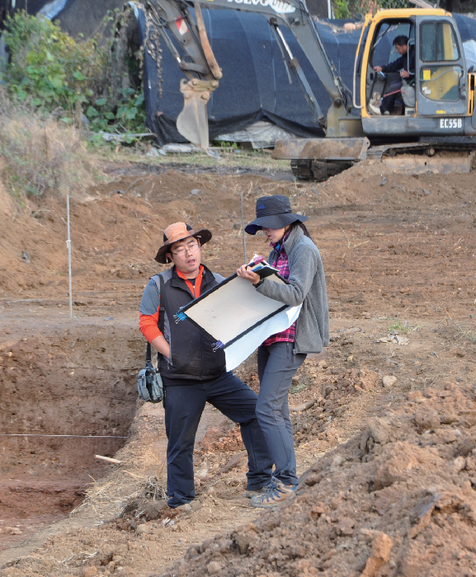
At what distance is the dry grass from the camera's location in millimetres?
12344

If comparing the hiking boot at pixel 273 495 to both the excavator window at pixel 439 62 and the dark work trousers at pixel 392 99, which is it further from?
the dark work trousers at pixel 392 99

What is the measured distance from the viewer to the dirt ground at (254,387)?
2920 mm

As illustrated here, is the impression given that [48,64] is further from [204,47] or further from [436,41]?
[436,41]

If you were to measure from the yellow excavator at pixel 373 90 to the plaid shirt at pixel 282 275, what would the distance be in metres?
10.7

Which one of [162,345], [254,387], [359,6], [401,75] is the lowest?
[254,387]

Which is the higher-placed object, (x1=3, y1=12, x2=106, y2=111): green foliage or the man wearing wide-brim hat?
(x1=3, y1=12, x2=106, y2=111): green foliage

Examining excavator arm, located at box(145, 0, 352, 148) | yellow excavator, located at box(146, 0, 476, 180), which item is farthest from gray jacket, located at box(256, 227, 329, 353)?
excavator arm, located at box(145, 0, 352, 148)

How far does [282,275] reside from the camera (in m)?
4.29

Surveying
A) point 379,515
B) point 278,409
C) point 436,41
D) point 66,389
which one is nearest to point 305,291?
point 278,409

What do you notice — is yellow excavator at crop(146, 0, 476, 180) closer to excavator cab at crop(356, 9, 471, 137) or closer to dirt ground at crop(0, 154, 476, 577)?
excavator cab at crop(356, 9, 471, 137)

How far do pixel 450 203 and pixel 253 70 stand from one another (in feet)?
29.5

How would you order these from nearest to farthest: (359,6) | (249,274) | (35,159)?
1. (249,274)
2. (35,159)
3. (359,6)

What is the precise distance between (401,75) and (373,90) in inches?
26.5

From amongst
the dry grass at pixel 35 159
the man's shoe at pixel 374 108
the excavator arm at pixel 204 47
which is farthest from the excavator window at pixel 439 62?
the dry grass at pixel 35 159
